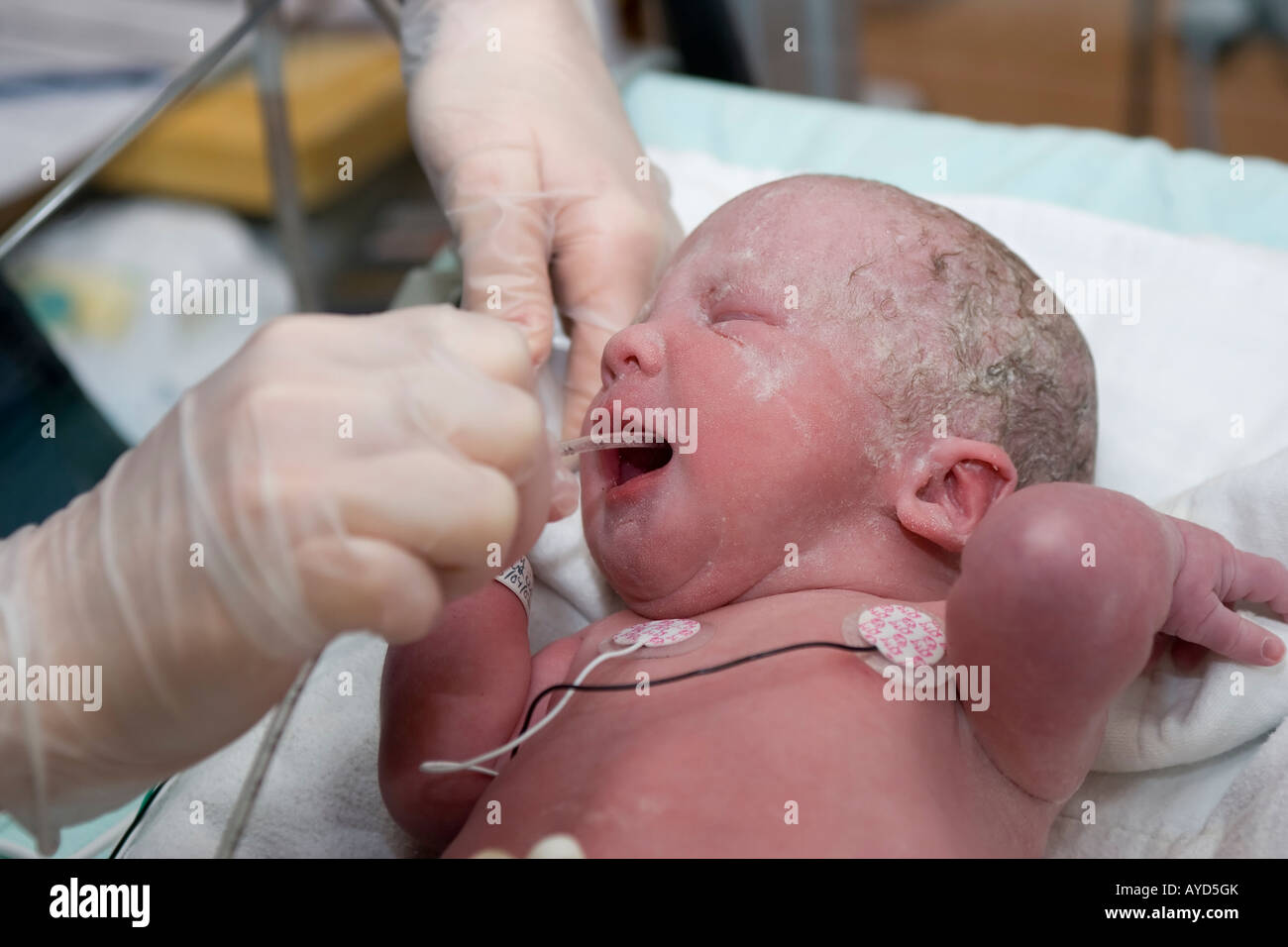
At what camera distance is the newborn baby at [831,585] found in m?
0.82

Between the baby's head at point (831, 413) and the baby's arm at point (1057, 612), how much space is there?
0.20 metres

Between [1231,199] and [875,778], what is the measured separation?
1212 mm

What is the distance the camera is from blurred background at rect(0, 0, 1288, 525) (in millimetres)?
2076

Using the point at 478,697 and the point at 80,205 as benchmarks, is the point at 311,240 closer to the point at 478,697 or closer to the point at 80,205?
the point at 80,205

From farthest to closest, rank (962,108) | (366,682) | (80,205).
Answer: (962,108) < (80,205) < (366,682)

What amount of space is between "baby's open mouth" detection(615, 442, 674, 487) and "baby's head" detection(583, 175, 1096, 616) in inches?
0.5

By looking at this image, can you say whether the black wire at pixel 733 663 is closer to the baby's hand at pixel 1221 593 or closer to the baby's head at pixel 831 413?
the baby's head at pixel 831 413

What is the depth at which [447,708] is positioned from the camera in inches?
40.1

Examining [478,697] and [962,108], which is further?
[962,108]

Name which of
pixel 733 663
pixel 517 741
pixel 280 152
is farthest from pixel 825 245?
pixel 280 152

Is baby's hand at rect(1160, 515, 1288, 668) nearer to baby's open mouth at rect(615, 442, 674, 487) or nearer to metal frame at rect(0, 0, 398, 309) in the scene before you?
baby's open mouth at rect(615, 442, 674, 487)

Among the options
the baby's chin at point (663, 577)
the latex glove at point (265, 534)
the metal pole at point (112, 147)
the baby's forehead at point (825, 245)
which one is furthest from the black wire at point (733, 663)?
the metal pole at point (112, 147)

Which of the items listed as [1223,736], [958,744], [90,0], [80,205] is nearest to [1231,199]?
[1223,736]

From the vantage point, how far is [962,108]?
335cm
